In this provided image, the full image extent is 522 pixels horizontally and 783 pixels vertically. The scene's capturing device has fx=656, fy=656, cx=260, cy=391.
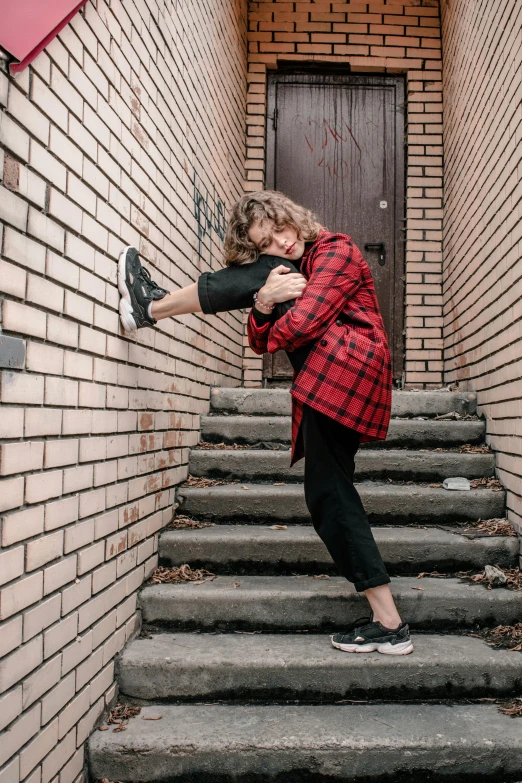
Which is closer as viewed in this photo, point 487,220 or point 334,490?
point 334,490

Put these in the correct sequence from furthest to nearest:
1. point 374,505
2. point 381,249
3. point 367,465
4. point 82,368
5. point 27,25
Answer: point 381,249
point 367,465
point 374,505
point 82,368
point 27,25

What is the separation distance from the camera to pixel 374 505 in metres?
3.14

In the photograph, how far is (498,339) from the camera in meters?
3.37

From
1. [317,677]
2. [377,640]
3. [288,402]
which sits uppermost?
[288,402]

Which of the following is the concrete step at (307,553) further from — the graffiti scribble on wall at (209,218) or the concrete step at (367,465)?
the graffiti scribble on wall at (209,218)

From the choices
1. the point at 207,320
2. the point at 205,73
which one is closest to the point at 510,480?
the point at 207,320

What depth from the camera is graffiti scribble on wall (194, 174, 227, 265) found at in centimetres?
368

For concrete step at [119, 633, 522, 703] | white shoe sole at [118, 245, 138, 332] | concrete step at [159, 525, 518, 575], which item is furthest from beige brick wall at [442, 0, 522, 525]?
white shoe sole at [118, 245, 138, 332]

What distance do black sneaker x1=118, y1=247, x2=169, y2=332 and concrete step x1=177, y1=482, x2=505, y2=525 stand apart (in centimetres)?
111

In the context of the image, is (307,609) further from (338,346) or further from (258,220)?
(258,220)

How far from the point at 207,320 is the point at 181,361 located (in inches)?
28.2

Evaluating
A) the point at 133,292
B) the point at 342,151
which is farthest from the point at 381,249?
the point at 133,292

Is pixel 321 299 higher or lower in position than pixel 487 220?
lower

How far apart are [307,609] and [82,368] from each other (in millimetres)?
1330
